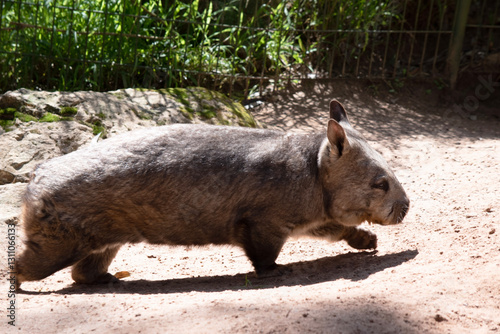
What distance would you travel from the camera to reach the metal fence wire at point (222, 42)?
735 centimetres

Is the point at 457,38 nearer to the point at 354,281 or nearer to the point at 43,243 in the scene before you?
the point at 354,281

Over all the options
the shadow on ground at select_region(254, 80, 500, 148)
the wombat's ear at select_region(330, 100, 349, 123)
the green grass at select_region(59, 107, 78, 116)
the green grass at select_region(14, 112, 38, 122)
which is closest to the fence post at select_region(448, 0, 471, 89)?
the shadow on ground at select_region(254, 80, 500, 148)

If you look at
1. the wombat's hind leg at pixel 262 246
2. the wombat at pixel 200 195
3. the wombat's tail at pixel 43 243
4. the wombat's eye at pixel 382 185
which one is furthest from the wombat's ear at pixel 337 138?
the wombat's tail at pixel 43 243

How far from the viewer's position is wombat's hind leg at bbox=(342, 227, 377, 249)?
461cm

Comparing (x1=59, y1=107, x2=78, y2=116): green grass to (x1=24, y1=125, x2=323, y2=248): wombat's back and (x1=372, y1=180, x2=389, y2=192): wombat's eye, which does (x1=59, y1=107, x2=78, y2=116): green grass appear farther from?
(x1=372, y1=180, x2=389, y2=192): wombat's eye

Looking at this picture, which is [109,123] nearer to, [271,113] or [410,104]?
[271,113]

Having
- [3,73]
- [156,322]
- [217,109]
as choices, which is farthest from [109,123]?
[156,322]

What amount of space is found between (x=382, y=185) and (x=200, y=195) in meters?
1.30

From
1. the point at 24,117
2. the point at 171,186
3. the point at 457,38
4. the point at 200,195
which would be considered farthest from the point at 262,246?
the point at 457,38

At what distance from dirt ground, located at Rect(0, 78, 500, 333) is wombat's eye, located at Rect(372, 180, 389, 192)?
0.48 metres

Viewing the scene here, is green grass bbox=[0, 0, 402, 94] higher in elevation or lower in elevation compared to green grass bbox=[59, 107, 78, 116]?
higher

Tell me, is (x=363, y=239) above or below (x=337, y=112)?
below

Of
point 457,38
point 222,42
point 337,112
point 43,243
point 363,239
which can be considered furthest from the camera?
point 457,38

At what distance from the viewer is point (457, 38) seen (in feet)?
28.5
